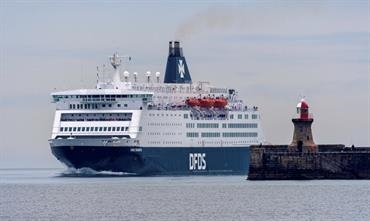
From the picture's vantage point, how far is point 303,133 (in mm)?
84500

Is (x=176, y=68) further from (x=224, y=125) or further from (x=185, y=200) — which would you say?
(x=185, y=200)

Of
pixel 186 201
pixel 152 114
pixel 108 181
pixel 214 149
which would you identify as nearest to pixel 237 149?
pixel 214 149

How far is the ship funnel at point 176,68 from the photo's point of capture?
364ft

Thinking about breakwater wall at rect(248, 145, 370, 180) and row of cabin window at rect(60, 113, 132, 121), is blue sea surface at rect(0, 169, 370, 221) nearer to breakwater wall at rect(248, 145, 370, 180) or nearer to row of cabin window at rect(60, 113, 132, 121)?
breakwater wall at rect(248, 145, 370, 180)

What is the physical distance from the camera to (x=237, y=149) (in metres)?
109

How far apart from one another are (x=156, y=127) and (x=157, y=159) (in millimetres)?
2248

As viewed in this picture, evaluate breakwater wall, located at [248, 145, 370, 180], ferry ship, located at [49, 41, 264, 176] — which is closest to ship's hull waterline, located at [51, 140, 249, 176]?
ferry ship, located at [49, 41, 264, 176]

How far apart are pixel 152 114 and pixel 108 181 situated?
30.2ft

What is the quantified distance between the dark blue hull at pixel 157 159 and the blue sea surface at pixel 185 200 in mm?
2507

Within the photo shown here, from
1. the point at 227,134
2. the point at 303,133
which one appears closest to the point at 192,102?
the point at 227,134

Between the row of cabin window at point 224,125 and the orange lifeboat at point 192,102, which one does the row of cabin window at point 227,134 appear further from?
the orange lifeboat at point 192,102

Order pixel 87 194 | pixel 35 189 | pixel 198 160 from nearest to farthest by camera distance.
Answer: pixel 87 194
pixel 35 189
pixel 198 160

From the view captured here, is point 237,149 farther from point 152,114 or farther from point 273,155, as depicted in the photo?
point 273,155

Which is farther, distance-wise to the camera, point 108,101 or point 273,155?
point 108,101
